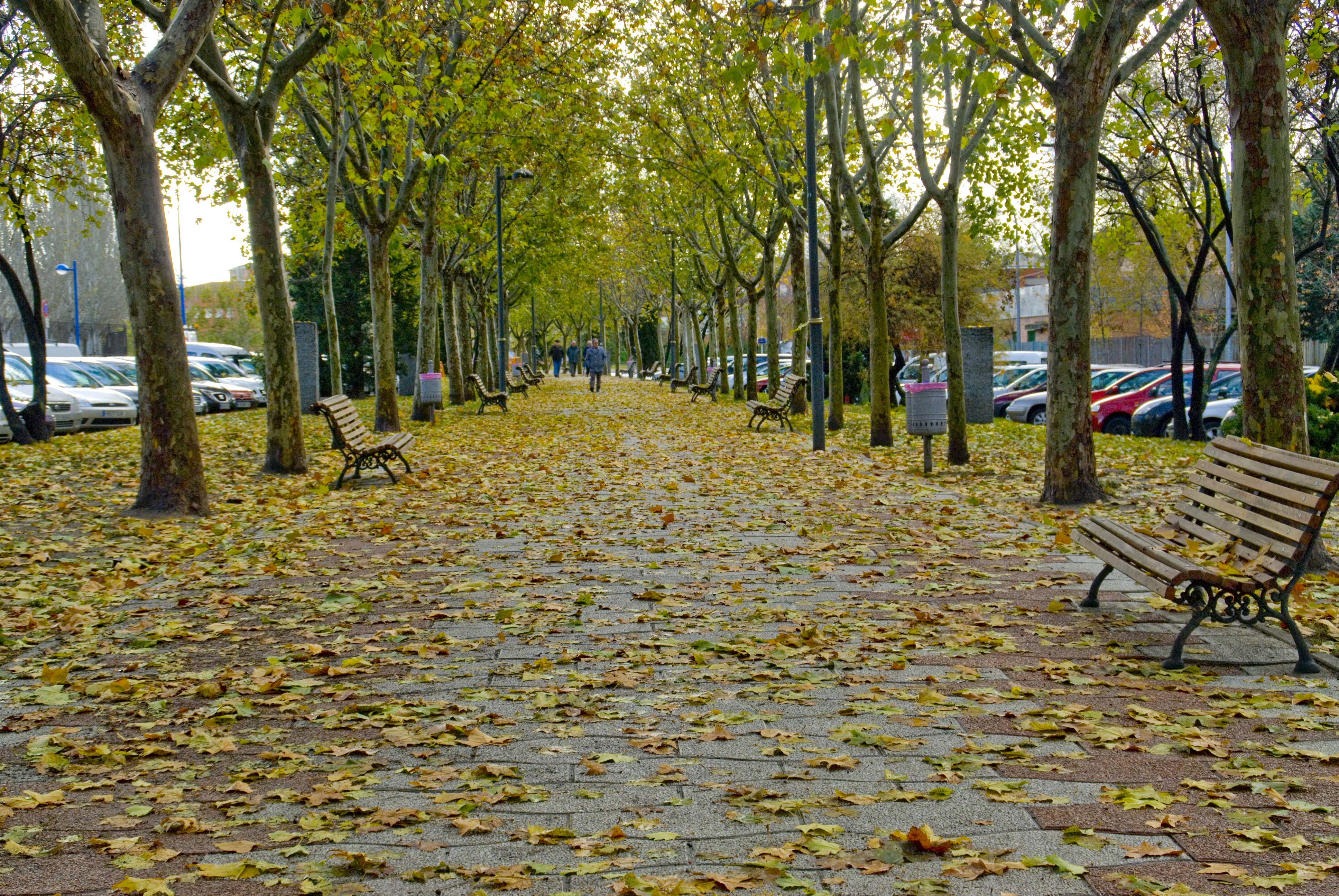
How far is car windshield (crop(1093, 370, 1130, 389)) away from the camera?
1090 inches

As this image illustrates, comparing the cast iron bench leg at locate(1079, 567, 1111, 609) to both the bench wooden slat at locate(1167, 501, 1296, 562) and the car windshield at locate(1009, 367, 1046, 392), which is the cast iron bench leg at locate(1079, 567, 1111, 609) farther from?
the car windshield at locate(1009, 367, 1046, 392)

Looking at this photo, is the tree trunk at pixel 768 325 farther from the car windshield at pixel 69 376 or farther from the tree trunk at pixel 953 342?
the car windshield at pixel 69 376

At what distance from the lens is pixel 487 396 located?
2969 centimetres

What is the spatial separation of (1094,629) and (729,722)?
8.69 feet

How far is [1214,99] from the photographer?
64.3ft

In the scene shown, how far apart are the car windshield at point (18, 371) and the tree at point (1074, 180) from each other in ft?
68.8

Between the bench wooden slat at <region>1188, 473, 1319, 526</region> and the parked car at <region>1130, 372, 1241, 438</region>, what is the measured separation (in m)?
17.0

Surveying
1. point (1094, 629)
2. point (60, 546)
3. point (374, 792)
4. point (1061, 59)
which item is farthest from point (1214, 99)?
point (374, 792)

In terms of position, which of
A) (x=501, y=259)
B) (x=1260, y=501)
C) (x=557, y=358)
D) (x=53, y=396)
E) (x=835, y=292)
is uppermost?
(x=501, y=259)

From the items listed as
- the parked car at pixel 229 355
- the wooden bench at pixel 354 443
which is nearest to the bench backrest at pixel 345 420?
the wooden bench at pixel 354 443

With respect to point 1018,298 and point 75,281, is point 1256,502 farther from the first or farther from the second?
A: point 75,281

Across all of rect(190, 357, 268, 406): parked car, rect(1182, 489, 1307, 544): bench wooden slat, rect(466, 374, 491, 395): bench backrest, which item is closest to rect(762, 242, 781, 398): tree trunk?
rect(466, 374, 491, 395): bench backrest

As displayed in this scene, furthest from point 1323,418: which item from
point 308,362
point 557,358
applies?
point 557,358

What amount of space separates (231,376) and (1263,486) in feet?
135
